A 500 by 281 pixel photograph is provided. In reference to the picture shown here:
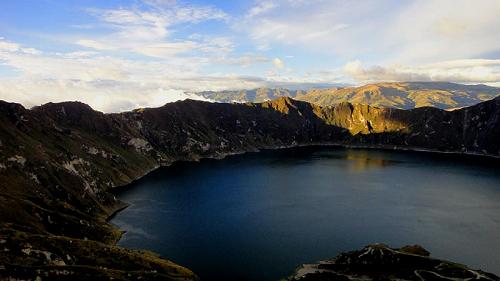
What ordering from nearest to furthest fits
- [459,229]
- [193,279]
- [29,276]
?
[29,276]
[193,279]
[459,229]

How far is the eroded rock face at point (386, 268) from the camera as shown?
132 metres

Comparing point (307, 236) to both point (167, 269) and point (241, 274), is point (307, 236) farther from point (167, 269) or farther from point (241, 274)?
point (167, 269)

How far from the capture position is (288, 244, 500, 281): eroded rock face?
132500 mm

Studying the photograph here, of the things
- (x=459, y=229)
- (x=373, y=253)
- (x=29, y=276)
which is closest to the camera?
(x=29, y=276)

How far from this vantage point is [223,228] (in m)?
192

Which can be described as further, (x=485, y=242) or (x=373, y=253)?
(x=485, y=242)

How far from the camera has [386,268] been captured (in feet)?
468

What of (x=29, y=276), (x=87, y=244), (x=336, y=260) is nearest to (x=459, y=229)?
(x=336, y=260)

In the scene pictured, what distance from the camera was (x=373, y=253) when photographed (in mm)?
147250

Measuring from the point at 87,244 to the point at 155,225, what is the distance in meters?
57.9

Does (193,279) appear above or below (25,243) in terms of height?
below

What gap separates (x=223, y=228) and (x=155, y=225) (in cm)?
3183

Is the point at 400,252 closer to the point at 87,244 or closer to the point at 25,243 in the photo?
the point at 87,244

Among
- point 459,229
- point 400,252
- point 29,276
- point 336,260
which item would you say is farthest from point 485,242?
point 29,276
